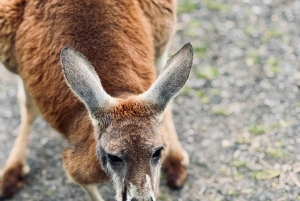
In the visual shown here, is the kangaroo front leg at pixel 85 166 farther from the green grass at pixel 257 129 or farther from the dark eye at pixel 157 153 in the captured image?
the green grass at pixel 257 129

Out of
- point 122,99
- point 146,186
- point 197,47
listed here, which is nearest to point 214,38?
point 197,47

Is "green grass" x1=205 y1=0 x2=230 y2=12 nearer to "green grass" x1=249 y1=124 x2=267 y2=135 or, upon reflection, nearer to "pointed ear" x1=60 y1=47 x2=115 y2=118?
"green grass" x1=249 y1=124 x2=267 y2=135

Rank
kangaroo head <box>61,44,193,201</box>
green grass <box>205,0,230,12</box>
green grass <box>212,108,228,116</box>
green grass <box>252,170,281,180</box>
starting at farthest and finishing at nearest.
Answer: green grass <box>205,0,230,12</box>, green grass <box>212,108,228,116</box>, green grass <box>252,170,281,180</box>, kangaroo head <box>61,44,193,201</box>

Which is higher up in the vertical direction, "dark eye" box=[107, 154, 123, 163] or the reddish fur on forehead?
the reddish fur on forehead

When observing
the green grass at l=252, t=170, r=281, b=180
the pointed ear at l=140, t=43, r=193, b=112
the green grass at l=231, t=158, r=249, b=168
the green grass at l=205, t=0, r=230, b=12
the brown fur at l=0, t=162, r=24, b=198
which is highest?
the pointed ear at l=140, t=43, r=193, b=112

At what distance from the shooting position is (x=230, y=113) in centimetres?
578

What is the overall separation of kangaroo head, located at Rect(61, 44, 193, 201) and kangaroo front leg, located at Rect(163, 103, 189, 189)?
1.22 m

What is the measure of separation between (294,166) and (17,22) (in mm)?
2521

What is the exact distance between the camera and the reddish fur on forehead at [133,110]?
3906mm

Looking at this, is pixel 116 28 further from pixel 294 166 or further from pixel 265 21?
pixel 265 21

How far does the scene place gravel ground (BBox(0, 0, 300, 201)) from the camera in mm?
5152

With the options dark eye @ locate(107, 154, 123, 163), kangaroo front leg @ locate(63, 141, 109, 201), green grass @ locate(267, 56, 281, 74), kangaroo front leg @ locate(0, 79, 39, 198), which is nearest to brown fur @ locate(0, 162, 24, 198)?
kangaroo front leg @ locate(0, 79, 39, 198)

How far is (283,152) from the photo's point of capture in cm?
530

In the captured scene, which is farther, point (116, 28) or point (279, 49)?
point (279, 49)
